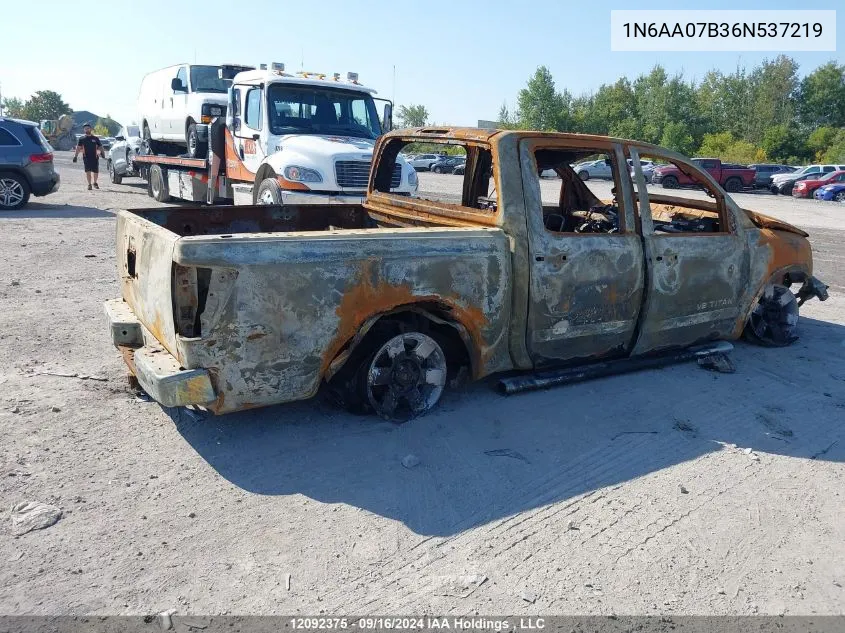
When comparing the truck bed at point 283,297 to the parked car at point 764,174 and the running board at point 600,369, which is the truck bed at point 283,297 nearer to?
the running board at point 600,369

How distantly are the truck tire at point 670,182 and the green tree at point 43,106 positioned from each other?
7512 cm

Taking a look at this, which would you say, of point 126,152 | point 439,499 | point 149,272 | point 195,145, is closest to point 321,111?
point 195,145

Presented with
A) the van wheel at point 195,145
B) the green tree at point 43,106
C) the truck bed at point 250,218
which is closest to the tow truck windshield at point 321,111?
the van wheel at point 195,145

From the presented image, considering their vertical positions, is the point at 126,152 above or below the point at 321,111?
above

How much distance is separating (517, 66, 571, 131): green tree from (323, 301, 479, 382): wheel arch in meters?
73.1

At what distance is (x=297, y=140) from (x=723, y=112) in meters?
67.9

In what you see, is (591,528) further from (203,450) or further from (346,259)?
(203,450)

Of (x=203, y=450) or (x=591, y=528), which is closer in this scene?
(x=591, y=528)

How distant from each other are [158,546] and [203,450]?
0.89m

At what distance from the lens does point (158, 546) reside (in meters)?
3.01

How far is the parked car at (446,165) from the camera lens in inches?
→ 1877

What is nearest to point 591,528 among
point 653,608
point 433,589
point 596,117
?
point 653,608

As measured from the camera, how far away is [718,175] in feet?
→ 116

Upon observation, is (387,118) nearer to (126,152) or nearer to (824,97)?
(126,152)
